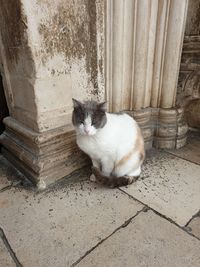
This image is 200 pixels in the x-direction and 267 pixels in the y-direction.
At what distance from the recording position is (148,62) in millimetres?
1468

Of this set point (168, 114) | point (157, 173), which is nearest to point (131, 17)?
point (168, 114)

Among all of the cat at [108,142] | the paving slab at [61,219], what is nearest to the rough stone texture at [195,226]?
the paving slab at [61,219]

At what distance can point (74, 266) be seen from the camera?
808 mm

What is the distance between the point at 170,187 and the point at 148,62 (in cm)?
86

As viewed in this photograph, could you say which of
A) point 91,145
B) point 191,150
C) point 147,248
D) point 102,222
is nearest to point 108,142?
point 91,145

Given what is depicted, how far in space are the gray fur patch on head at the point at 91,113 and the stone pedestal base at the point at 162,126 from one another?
0.59 meters

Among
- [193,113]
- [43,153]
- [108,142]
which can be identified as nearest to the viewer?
[108,142]

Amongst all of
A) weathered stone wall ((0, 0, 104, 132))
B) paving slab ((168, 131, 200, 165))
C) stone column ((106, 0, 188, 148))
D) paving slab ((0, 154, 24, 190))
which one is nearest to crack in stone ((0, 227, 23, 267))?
paving slab ((0, 154, 24, 190))

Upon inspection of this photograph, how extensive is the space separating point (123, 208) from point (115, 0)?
118 centimetres

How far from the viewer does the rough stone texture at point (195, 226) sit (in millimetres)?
934

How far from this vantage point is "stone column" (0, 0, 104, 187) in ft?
3.36

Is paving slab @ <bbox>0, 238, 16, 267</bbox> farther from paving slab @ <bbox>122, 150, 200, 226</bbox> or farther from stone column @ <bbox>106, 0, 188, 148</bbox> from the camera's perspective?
stone column @ <bbox>106, 0, 188, 148</bbox>

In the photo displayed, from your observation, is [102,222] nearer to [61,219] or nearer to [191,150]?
[61,219]

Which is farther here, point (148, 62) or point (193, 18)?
point (193, 18)
